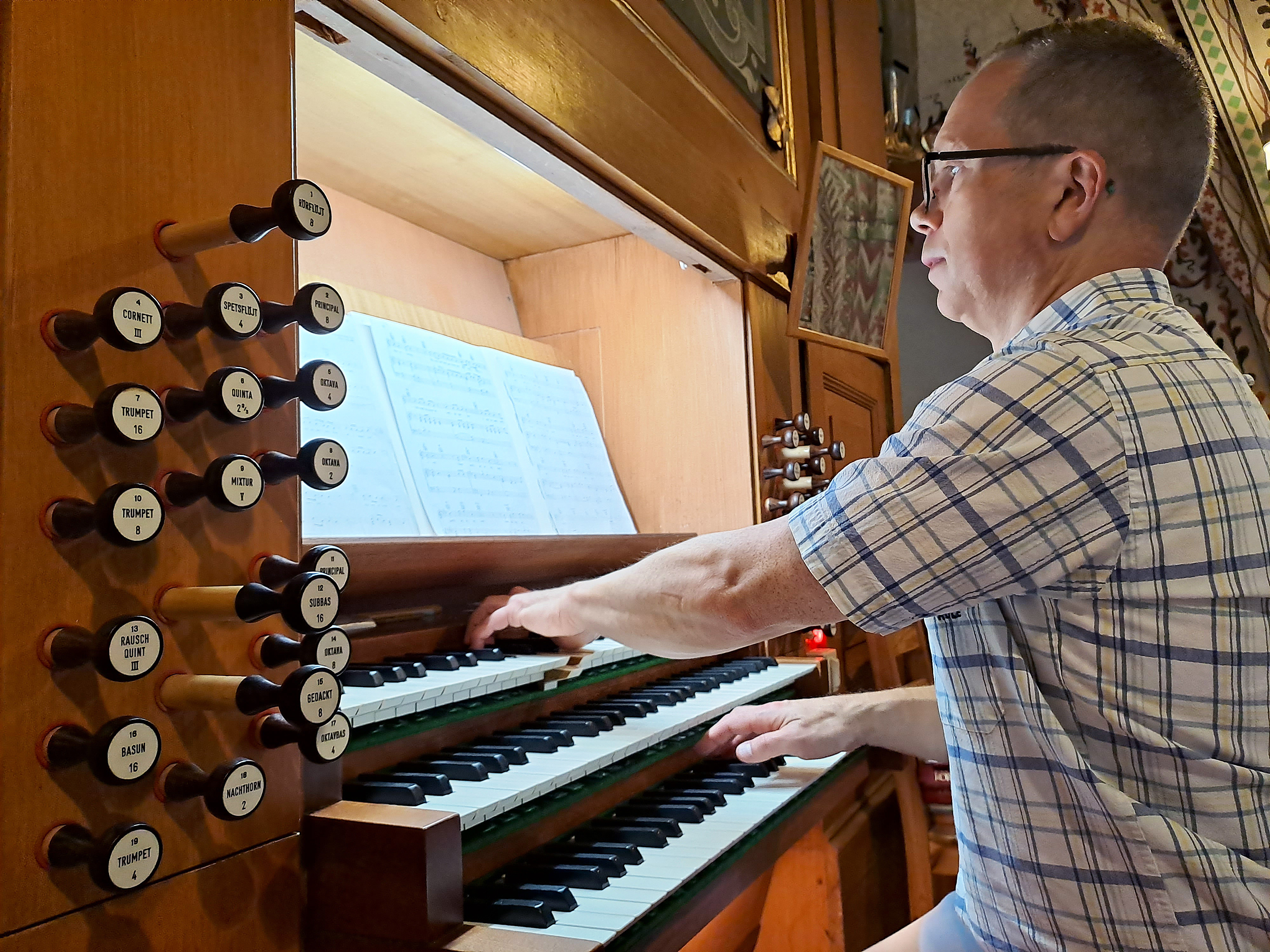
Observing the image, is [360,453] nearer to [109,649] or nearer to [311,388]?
[311,388]

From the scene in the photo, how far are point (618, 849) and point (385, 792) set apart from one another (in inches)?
13.9

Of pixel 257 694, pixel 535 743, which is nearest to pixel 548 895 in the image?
pixel 535 743

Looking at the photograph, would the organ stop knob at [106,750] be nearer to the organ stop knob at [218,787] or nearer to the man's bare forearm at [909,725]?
the organ stop knob at [218,787]

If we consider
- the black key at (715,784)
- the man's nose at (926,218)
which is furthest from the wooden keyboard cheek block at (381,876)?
the man's nose at (926,218)

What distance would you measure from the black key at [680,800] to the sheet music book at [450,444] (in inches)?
24.0

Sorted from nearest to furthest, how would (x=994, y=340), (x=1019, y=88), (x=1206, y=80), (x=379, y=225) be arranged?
1. (x=1019, y=88)
2. (x=994, y=340)
3. (x=379, y=225)
4. (x=1206, y=80)

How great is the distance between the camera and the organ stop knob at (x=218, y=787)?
86cm

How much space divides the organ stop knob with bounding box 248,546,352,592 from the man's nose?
105 cm

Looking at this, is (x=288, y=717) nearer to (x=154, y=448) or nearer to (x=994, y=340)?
Answer: (x=154, y=448)

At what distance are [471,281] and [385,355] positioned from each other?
0.71m

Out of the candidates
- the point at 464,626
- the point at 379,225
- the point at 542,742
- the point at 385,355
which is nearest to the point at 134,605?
the point at 542,742

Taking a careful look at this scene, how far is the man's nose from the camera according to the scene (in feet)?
4.97

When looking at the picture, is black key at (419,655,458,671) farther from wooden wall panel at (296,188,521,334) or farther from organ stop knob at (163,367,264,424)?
wooden wall panel at (296,188,521,334)

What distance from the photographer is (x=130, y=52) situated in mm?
929
